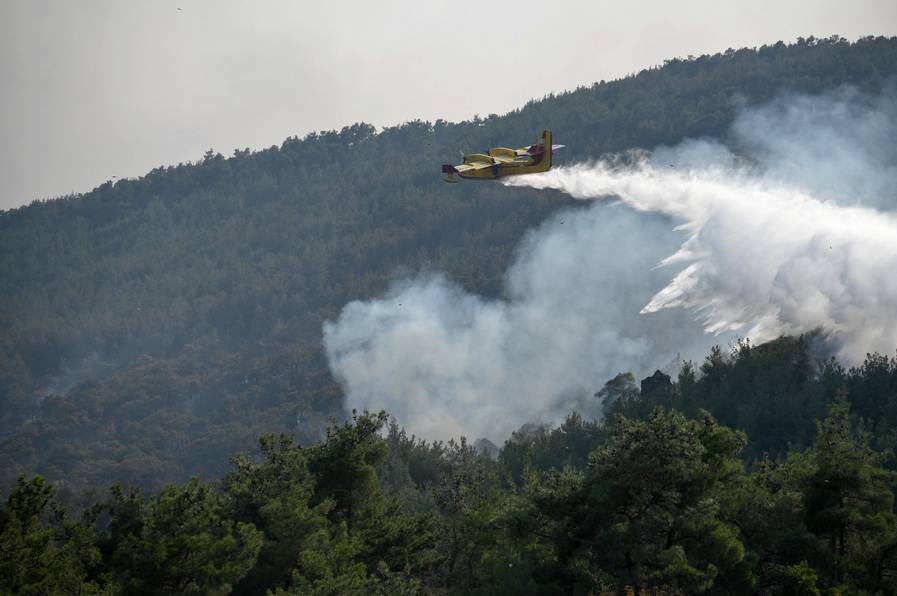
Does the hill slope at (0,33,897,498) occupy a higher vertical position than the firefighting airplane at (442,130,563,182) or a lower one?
lower

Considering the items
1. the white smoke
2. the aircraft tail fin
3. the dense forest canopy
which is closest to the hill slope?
the dense forest canopy

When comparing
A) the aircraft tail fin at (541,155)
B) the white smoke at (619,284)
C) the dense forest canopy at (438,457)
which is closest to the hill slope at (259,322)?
the dense forest canopy at (438,457)

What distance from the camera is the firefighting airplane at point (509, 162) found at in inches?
2948

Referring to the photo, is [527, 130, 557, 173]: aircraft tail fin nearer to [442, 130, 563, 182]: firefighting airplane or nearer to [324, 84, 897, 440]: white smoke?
[442, 130, 563, 182]: firefighting airplane

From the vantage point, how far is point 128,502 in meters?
39.9

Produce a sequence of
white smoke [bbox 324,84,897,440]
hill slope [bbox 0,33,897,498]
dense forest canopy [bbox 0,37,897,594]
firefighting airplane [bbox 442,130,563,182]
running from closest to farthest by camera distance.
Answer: dense forest canopy [bbox 0,37,897,594] → firefighting airplane [bbox 442,130,563,182] → white smoke [bbox 324,84,897,440] → hill slope [bbox 0,33,897,498]

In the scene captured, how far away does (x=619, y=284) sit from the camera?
14962 cm

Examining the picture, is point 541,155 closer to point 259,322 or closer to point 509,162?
point 509,162

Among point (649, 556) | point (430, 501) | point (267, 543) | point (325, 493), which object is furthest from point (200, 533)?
point (430, 501)

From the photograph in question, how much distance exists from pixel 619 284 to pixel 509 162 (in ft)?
248

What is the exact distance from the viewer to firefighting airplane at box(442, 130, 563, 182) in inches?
2948

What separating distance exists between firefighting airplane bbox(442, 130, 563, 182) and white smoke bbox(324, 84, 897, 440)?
18303 millimetres

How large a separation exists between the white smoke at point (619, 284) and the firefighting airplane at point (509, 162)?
18.3 m

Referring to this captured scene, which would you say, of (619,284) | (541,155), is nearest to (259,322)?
(619,284)
